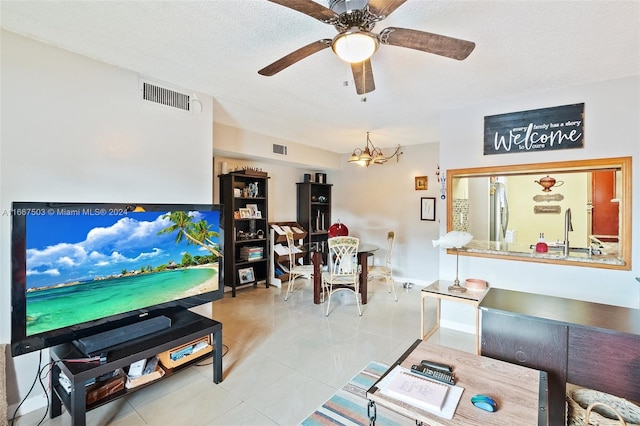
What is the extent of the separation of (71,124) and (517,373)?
3121 millimetres

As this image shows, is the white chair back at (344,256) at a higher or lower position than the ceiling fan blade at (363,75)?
lower

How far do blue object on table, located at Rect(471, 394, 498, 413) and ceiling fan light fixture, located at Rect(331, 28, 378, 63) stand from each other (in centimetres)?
172

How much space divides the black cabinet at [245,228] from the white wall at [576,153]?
299 centimetres

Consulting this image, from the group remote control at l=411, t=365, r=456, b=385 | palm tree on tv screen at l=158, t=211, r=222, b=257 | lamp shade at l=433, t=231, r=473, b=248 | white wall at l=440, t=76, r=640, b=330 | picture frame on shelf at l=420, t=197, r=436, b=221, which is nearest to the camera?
remote control at l=411, t=365, r=456, b=385

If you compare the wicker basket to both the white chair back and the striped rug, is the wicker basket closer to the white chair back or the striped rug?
the striped rug

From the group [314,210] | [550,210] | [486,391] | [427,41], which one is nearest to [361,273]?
[314,210]

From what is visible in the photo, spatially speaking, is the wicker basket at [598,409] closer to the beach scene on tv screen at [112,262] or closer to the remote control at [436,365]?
the remote control at [436,365]

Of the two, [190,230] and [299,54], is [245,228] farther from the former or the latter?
[299,54]

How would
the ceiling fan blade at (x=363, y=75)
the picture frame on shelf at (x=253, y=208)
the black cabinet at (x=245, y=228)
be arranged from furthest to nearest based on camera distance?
1. the picture frame on shelf at (x=253, y=208)
2. the black cabinet at (x=245, y=228)
3. the ceiling fan blade at (x=363, y=75)

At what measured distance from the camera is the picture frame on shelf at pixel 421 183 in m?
5.21

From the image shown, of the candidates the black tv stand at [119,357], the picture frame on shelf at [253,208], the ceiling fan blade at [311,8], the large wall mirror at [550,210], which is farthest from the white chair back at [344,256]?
the ceiling fan blade at [311,8]

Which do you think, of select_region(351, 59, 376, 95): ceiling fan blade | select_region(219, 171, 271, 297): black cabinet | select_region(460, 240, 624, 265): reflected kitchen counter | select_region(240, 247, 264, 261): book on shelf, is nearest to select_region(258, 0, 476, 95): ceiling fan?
select_region(351, 59, 376, 95): ceiling fan blade

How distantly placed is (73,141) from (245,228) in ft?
10.1

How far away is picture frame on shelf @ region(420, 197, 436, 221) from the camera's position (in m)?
5.13
